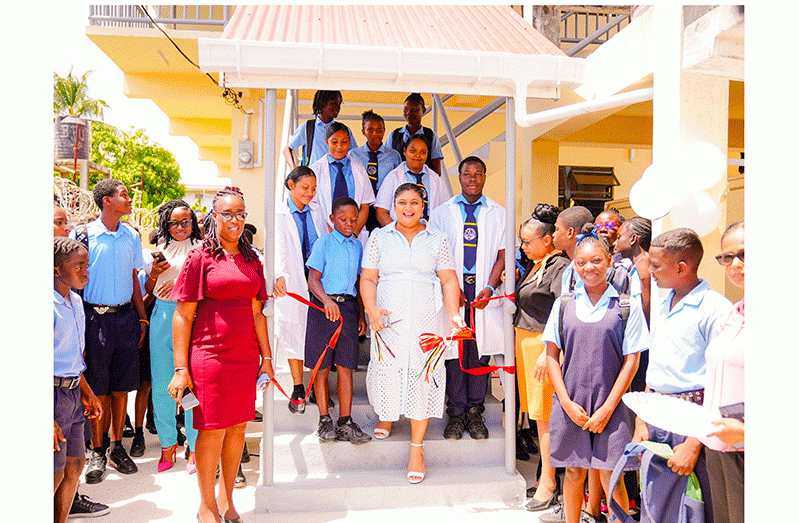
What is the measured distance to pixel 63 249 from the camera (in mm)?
3395

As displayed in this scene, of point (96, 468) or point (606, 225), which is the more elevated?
point (606, 225)

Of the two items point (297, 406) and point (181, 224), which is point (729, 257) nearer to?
point (297, 406)

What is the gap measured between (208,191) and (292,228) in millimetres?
37632

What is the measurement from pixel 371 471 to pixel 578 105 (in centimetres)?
276

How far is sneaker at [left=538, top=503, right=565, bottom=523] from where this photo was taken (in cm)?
381

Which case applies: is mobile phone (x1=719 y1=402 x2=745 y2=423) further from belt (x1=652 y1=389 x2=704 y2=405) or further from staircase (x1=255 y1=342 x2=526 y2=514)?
staircase (x1=255 y1=342 x2=526 y2=514)

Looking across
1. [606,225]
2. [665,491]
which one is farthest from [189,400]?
[606,225]

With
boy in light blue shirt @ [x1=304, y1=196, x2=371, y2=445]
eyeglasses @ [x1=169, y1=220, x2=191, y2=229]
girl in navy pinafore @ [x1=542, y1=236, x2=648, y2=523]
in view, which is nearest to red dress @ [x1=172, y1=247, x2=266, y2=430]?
boy in light blue shirt @ [x1=304, y1=196, x2=371, y2=445]

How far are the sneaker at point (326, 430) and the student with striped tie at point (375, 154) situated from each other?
2.04 m

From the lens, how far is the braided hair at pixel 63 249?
3.38 meters

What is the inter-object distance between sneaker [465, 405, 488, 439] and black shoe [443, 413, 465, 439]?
0.14ft

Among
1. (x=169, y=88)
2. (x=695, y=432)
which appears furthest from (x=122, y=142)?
(x=695, y=432)

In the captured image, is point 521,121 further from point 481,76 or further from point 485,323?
point 485,323

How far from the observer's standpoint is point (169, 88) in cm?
1038
